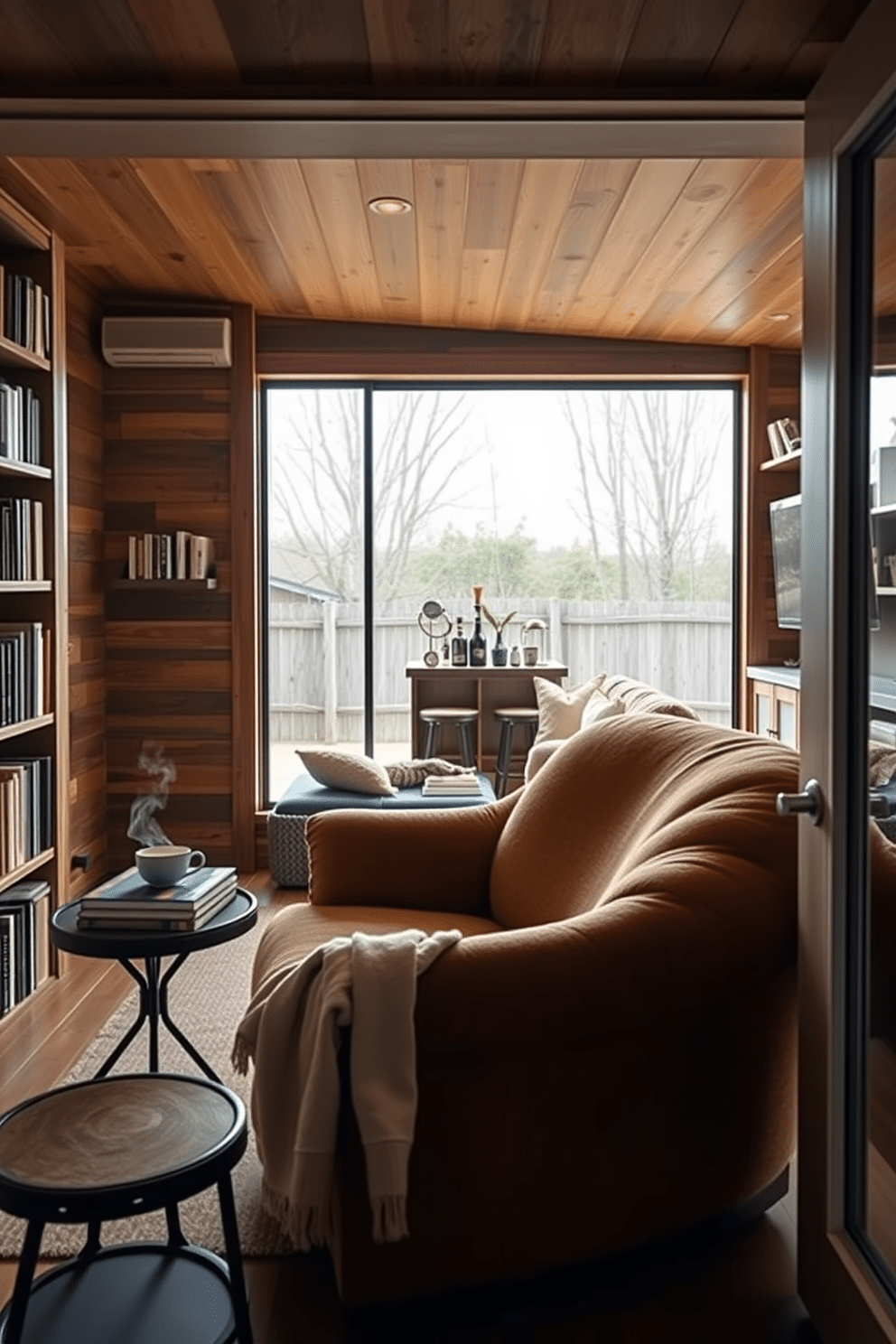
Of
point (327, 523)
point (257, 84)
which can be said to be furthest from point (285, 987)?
point (327, 523)

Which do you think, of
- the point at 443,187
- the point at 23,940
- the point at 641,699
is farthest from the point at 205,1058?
the point at 443,187

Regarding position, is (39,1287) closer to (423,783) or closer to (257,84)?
(257,84)

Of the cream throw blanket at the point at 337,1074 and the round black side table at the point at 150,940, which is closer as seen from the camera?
the cream throw blanket at the point at 337,1074

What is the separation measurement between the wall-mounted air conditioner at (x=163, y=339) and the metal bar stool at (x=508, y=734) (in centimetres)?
224

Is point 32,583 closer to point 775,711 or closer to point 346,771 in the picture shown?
point 346,771

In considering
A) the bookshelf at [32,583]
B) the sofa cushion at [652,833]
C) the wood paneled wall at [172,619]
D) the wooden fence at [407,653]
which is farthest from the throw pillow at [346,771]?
the sofa cushion at [652,833]

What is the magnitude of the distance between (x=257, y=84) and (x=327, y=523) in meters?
4.01

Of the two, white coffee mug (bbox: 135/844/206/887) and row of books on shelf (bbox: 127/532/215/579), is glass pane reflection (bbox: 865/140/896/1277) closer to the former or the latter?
white coffee mug (bbox: 135/844/206/887)

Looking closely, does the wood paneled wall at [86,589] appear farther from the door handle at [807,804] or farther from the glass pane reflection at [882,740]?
the glass pane reflection at [882,740]

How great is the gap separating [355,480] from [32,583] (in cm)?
252

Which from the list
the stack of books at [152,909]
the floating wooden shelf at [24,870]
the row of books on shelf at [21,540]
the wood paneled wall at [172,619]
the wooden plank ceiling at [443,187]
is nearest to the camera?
the wooden plank ceiling at [443,187]

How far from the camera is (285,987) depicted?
197cm

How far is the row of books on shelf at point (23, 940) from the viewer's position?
3686mm

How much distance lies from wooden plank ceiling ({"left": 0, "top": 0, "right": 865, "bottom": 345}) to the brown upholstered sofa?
1.33 meters
